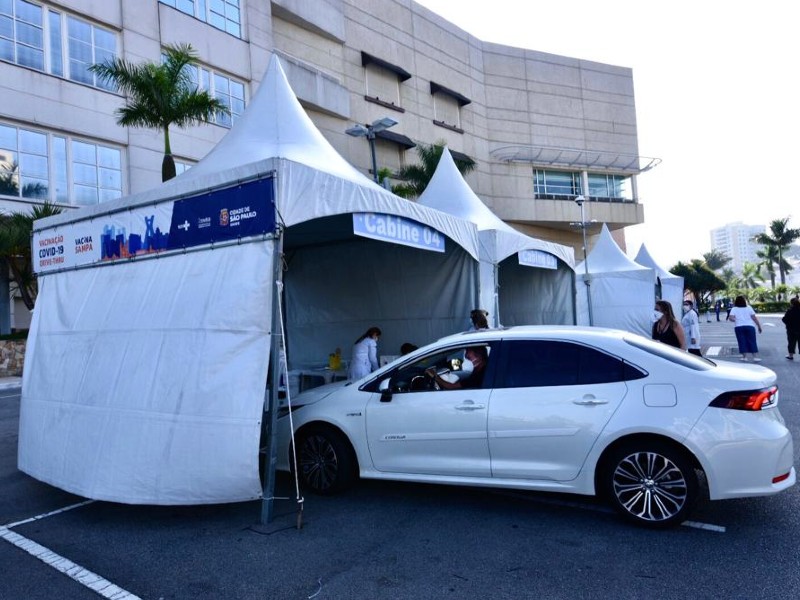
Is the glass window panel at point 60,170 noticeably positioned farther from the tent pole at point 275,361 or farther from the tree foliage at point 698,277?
the tree foliage at point 698,277

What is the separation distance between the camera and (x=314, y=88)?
96.7 feet

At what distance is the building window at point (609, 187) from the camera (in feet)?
161

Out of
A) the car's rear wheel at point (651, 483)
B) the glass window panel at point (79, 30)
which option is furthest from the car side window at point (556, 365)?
the glass window panel at point (79, 30)

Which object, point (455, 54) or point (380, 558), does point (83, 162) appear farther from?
point (455, 54)

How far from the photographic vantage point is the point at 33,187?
1853cm

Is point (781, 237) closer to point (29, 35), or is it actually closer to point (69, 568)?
point (29, 35)

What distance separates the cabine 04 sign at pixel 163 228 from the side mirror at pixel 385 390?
173 cm

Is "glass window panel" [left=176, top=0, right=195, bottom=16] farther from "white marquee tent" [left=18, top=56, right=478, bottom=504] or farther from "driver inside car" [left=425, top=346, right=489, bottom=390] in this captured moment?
"driver inside car" [left=425, top=346, right=489, bottom=390]

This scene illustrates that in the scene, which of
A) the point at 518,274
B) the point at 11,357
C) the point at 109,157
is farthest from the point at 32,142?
the point at 518,274

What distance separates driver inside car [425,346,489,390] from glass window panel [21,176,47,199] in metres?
18.5

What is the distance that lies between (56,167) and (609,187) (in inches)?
1701

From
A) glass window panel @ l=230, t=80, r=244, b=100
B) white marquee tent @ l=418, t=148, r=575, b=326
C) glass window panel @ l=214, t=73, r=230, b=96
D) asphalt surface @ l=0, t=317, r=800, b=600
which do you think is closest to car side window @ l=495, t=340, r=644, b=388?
asphalt surface @ l=0, t=317, r=800, b=600

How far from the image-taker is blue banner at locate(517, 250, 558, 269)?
1150cm

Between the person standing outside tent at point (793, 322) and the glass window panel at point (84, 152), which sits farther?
the glass window panel at point (84, 152)
